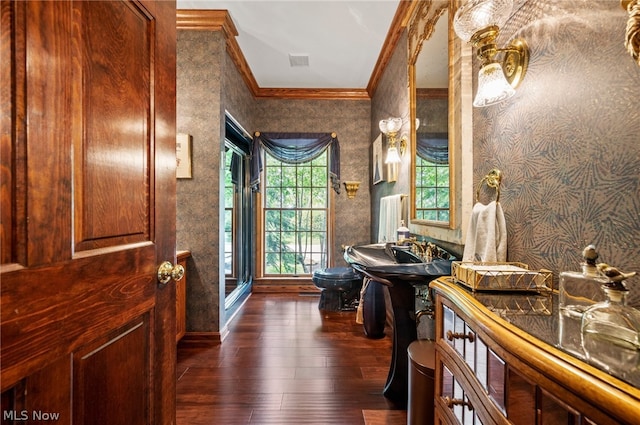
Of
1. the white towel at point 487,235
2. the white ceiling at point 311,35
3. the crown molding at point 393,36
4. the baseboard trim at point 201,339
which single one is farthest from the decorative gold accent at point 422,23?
the baseboard trim at point 201,339

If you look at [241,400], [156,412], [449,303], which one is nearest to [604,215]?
[449,303]

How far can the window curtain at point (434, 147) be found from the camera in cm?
166

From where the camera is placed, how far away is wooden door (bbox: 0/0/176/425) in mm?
541

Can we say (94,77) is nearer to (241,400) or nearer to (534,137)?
(534,137)

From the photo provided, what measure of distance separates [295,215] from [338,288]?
1445 mm

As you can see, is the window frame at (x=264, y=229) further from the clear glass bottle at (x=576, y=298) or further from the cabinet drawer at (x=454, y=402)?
the clear glass bottle at (x=576, y=298)

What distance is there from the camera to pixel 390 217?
2.79m

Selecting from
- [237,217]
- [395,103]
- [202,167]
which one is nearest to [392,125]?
[395,103]

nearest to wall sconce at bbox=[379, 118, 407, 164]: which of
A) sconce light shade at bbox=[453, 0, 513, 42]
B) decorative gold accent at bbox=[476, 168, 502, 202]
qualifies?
decorative gold accent at bbox=[476, 168, 502, 202]

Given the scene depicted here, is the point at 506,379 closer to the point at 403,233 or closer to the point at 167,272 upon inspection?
the point at 167,272

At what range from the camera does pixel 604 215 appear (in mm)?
750

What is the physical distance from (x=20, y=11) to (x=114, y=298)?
2.17 feet

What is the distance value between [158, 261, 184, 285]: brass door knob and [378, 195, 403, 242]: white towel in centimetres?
195

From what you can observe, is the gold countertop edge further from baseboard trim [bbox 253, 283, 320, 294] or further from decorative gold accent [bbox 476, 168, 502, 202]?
decorative gold accent [bbox 476, 168, 502, 202]
